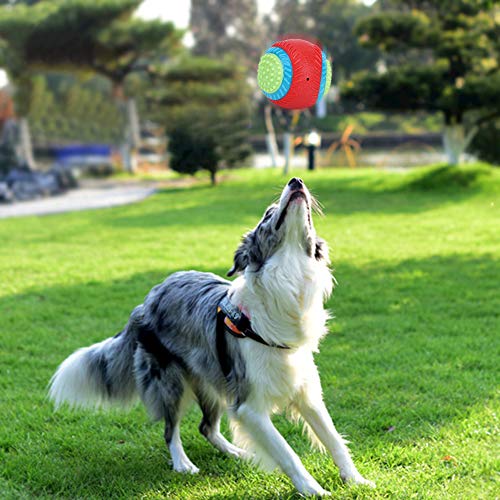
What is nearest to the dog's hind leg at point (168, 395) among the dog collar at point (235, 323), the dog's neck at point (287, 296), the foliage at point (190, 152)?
the dog collar at point (235, 323)

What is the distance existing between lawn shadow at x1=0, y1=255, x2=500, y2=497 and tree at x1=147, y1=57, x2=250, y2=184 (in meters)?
11.0

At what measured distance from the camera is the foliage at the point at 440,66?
47.5 feet

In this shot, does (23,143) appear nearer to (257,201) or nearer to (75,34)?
(75,34)

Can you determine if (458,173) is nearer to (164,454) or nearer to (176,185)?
(176,185)

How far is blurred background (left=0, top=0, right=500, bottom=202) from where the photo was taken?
1502 cm

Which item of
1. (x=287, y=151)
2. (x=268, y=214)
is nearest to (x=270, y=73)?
(x=268, y=214)

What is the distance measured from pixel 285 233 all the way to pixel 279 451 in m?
0.97

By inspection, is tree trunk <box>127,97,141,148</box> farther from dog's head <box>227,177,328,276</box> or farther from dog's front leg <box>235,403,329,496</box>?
dog's front leg <box>235,403,329,496</box>

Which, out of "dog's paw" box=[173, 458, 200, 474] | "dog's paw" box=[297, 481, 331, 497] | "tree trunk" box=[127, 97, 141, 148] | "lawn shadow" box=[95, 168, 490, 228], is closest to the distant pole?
"lawn shadow" box=[95, 168, 490, 228]

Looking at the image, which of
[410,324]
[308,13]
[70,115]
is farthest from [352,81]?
[308,13]

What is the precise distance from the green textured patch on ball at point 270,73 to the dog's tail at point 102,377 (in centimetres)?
136

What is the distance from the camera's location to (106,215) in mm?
13094

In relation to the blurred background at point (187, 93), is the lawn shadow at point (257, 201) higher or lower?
lower

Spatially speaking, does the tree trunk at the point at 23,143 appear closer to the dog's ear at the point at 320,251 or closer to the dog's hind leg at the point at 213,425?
the dog's hind leg at the point at 213,425
